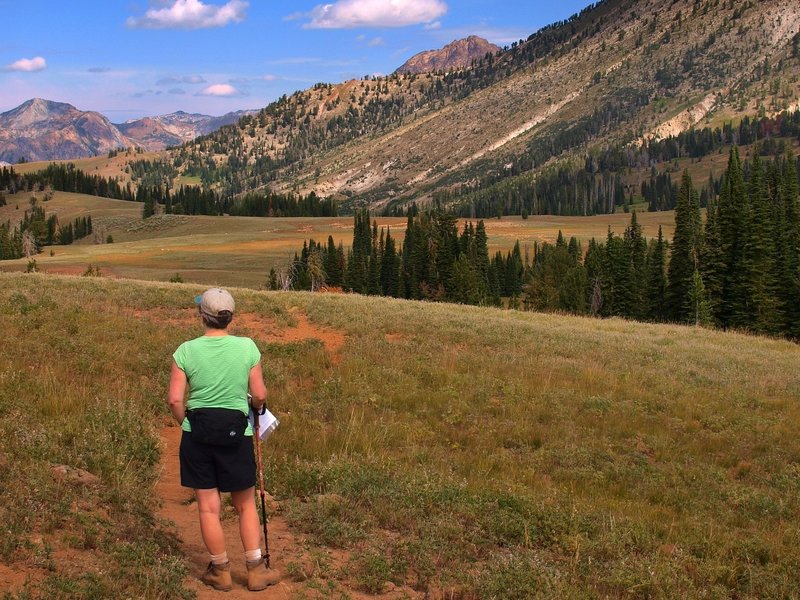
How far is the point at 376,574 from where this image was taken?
666 cm

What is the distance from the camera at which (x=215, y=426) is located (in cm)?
633

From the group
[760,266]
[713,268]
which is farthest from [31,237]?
[760,266]

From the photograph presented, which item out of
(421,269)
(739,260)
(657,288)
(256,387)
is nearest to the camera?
(256,387)

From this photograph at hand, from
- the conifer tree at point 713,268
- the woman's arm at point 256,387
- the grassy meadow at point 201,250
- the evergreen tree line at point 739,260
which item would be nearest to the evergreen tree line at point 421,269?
the grassy meadow at point 201,250

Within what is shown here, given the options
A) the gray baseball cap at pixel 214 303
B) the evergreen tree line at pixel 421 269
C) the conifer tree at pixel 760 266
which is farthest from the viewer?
the evergreen tree line at pixel 421 269

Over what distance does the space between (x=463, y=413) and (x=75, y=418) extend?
731 centimetres

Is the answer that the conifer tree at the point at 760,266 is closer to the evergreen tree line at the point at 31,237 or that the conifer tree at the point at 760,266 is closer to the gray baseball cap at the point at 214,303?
the gray baseball cap at the point at 214,303

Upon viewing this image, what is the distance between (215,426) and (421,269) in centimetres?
10908

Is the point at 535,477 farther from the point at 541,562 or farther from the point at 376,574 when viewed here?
the point at 376,574

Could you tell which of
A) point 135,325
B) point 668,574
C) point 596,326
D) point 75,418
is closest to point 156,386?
point 75,418

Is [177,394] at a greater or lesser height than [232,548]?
greater

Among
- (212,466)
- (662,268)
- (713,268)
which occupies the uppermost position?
(212,466)

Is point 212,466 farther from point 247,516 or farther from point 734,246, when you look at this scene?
point 734,246

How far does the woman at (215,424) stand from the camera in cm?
633
